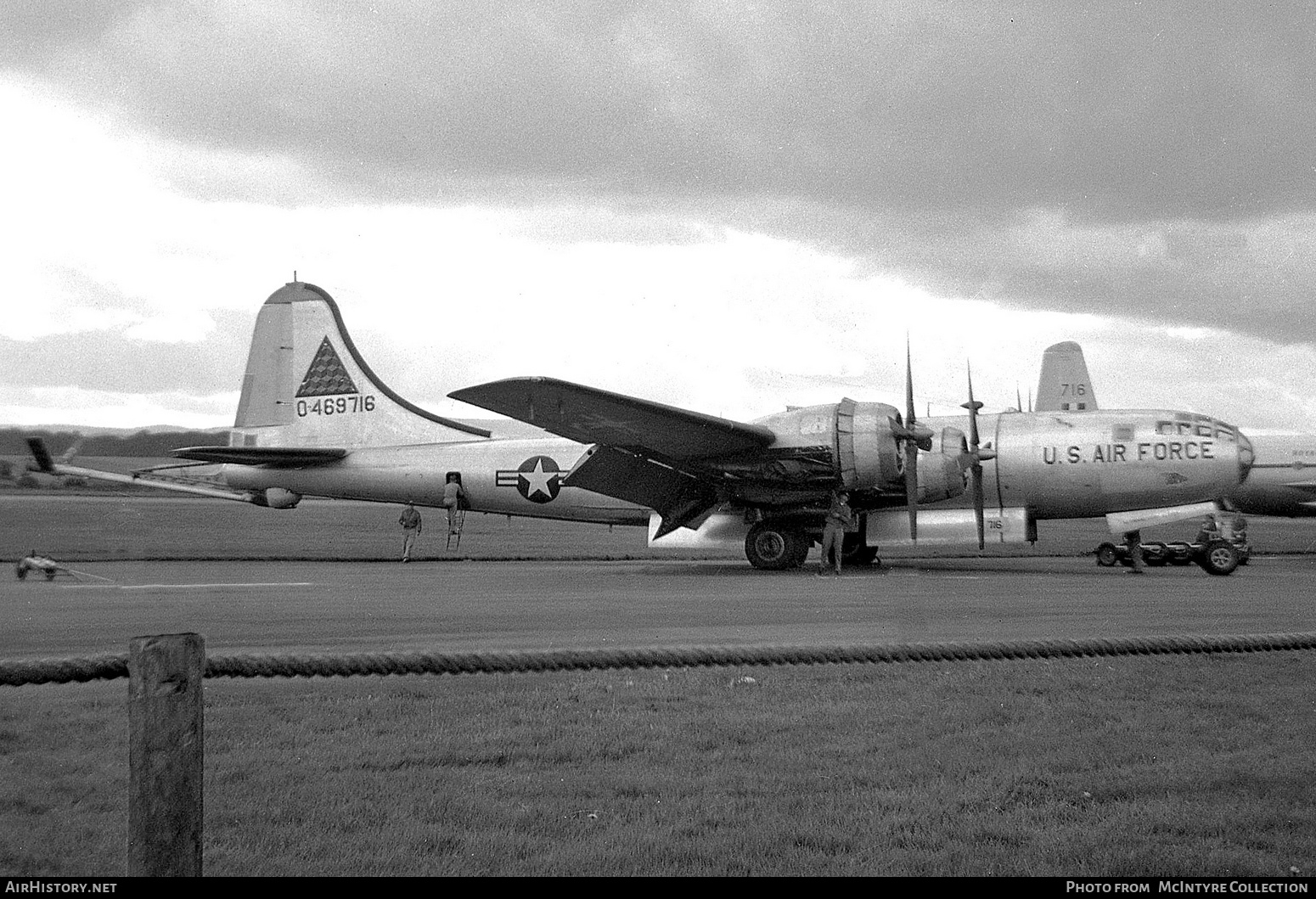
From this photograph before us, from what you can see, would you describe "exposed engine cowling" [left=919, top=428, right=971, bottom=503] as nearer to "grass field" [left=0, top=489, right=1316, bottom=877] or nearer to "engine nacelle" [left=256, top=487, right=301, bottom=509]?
"grass field" [left=0, top=489, right=1316, bottom=877]

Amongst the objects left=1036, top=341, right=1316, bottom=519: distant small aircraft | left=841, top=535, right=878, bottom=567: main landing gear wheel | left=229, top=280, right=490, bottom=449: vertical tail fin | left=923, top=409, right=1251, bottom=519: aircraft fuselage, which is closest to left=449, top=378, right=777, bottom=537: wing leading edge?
left=841, top=535, right=878, bottom=567: main landing gear wheel

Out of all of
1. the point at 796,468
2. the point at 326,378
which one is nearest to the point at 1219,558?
the point at 796,468

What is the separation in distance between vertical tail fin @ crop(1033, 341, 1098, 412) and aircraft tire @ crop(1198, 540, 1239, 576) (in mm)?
23619

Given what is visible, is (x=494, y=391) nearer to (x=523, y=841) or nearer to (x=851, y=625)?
(x=851, y=625)

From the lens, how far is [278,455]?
85.5 feet

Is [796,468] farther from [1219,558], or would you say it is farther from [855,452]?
[1219,558]

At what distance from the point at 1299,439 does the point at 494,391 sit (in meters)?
27.7

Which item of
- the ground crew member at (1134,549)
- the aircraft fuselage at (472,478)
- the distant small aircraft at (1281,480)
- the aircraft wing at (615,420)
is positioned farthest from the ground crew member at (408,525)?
the distant small aircraft at (1281,480)

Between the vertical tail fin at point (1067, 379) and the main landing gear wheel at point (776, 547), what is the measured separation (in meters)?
26.7

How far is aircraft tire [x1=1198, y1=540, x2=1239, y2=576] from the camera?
21.9 meters

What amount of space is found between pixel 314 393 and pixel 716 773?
23003 mm

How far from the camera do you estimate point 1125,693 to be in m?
8.09

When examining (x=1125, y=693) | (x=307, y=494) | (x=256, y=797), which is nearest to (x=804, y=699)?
(x=1125, y=693)
